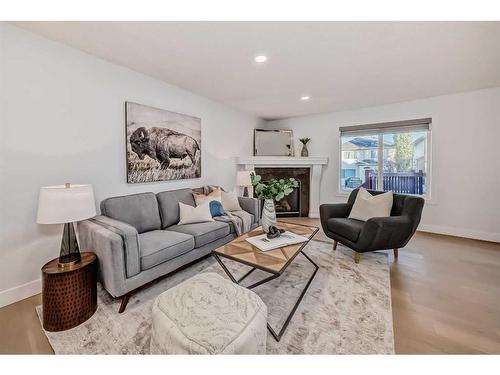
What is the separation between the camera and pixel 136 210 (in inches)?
99.3

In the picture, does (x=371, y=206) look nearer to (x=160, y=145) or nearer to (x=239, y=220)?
(x=239, y=220)

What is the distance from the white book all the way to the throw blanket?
0.75 meters

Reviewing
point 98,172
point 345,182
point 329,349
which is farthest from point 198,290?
point 345,182

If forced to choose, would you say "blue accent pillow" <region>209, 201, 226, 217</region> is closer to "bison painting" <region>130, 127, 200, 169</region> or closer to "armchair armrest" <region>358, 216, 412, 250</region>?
"bison painting" <region>130, 127, 200, 169</region>

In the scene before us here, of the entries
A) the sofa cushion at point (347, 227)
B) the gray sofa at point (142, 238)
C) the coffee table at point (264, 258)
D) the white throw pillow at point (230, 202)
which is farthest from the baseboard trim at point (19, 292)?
the sofa cushion at point (347, 227)

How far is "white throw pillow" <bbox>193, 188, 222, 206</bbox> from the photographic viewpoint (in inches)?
122

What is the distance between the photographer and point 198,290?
4.69 ft

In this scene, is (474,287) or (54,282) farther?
(474,287)

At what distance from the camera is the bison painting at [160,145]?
2787 millimetres

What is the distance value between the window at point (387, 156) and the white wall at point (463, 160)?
0.17 meters

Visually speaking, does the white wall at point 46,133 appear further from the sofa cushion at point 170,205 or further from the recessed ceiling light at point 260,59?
the recessed ceiling light at point 260,59

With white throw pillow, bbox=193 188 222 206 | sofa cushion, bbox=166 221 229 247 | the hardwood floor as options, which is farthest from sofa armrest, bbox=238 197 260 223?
the hardwood floor
